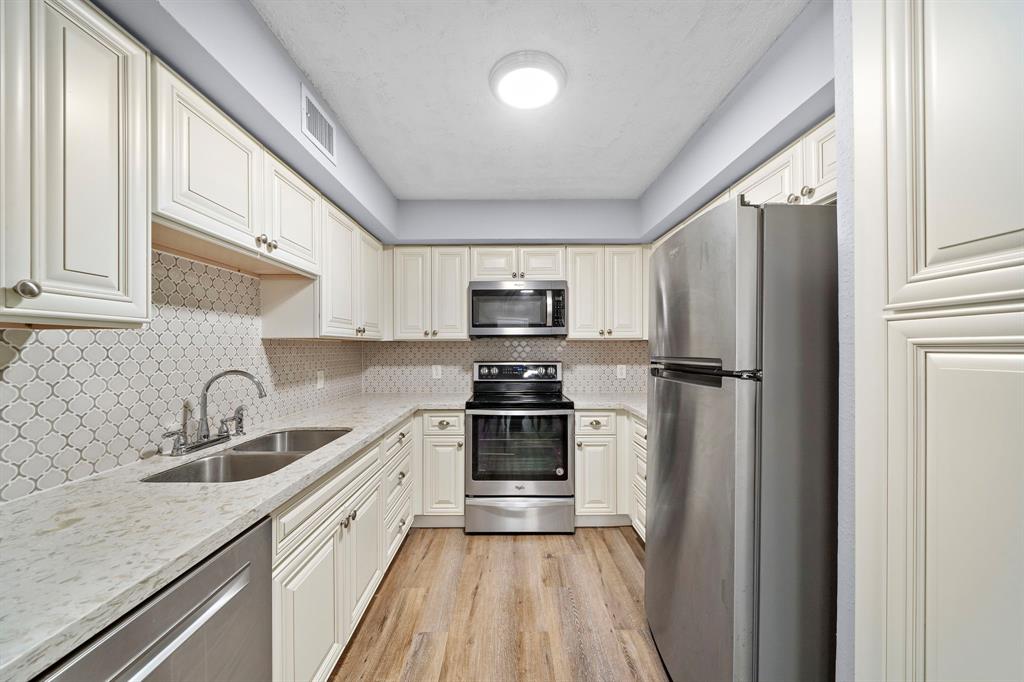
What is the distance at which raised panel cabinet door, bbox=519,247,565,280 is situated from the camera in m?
3.07

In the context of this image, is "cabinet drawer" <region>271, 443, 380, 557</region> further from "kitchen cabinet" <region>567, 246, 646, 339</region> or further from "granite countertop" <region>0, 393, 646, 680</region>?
"kitchen cabinet" <region>567, 246, 646, 339</region>

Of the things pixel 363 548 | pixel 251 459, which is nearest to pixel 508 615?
pixel 363 548

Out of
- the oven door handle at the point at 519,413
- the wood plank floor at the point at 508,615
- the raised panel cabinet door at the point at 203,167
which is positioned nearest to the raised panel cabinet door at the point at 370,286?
the oven door handle at the point at 519,413

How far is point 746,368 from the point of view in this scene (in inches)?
43.9

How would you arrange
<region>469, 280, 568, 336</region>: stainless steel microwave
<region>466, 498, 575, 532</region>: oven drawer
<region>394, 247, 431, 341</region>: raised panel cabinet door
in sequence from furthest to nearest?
<region>394, 247, 431, 341</region>: raised panel cabinet door < <region>469, 280, 568, 336</region>: stainless steel microwave < <region>466, 498, 575, 532</region>: oven drawer

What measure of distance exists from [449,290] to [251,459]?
1.84 meters

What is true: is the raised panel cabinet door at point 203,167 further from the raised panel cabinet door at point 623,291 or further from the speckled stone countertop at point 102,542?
the raised panel cabinet door at point 623,291

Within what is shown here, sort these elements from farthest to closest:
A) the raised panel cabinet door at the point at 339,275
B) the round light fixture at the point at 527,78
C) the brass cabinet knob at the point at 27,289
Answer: the raised panel cabinet door at the point at 339,275
the round light fixture at the point at 527,78
the brass cabinet knob at the point at 27,289

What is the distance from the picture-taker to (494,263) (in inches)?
121

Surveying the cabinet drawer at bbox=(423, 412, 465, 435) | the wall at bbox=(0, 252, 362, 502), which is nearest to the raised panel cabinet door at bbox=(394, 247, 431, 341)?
the cabinet drawer at bbox=(423, 412, 465, 435)

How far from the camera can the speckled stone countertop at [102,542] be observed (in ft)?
1.91

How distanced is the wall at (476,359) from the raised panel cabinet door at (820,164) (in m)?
2.00

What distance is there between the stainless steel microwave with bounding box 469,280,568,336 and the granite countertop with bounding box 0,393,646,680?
173cm

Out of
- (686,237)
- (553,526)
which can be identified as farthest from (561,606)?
(686,237)
